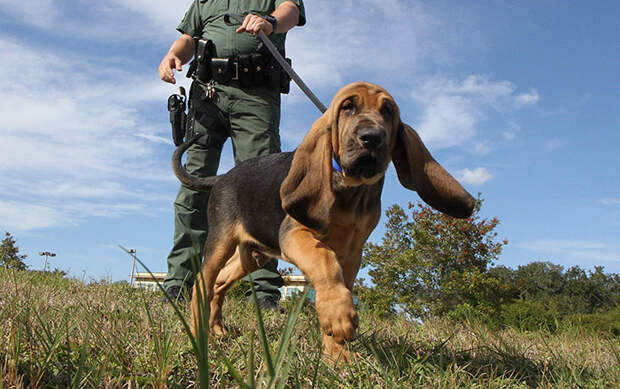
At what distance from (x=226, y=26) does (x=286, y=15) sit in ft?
2.71

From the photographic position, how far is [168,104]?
6.63 meters

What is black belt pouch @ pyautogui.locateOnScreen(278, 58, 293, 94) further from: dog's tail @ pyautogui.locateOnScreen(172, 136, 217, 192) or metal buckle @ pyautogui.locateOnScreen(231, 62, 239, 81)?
dog's tail @ pyautogui.locateOnScreen(172, 136, 217, 192)

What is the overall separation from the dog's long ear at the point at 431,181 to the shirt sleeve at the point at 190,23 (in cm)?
427

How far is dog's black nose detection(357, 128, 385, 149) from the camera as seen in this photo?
273 centimetres

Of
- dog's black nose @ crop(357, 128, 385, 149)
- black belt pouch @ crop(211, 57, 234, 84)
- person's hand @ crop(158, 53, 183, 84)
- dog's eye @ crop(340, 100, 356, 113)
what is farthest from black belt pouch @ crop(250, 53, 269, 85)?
dog's black nose @ crop(357, 128, 385, 149)

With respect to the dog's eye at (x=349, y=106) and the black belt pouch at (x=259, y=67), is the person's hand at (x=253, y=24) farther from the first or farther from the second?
the dog's eye at (x=349, y=106)

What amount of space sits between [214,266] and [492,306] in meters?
11.7

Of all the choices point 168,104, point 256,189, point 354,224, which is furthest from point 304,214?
point 168,104

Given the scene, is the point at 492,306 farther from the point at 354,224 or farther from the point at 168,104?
the point at 354,224

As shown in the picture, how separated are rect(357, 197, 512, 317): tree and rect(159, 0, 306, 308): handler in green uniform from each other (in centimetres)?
897

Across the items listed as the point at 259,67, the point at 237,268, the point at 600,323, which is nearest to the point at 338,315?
the point at 237,268

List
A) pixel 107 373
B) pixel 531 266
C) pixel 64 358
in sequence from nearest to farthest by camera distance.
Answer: pixel 107 373, pixel 64 358, pixel 531 266

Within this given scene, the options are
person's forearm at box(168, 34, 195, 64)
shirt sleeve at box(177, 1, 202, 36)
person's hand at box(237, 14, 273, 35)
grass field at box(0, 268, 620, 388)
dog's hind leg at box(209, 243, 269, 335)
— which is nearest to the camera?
grass field at box(0, 268, 620, 388)

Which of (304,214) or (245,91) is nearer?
(304,214)
